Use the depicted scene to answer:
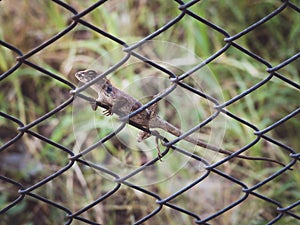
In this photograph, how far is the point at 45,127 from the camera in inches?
101

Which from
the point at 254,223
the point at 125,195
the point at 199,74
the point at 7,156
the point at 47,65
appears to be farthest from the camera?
the point at 47,65

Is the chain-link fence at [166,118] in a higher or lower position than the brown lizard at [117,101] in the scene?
higher

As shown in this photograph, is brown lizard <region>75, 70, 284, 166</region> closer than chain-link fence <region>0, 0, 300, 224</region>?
Yes

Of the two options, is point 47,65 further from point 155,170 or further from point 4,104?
point 155,170

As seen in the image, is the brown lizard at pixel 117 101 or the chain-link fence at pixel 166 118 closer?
the brown lizard at pixel 117 101

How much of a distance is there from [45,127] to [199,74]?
1.22 metres

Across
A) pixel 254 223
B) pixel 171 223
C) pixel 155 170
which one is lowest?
pixel 254 223

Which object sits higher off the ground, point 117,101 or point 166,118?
point 166,118

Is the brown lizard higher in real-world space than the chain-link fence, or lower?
lower

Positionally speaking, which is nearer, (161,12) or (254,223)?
(254,223)

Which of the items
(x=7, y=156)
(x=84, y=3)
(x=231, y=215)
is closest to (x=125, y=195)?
(x=231, y=215)

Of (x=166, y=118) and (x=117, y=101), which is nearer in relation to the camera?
(x=117, y=101)

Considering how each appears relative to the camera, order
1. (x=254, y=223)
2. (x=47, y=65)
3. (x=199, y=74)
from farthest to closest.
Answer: (x=47, y=65)
(x=254, y=223)
(x=199, y=74)

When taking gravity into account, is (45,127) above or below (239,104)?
above
